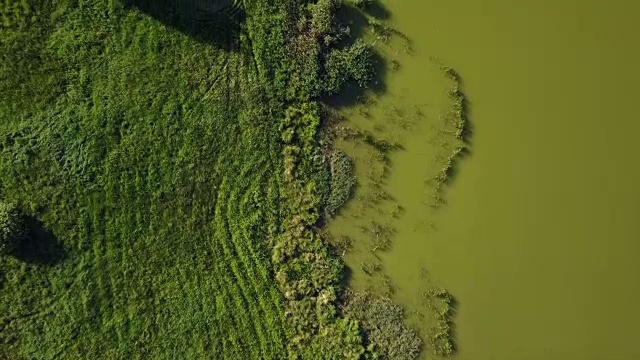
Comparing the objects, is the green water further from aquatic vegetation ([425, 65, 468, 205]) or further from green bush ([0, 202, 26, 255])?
green bush ([0, 202, 26, 255])

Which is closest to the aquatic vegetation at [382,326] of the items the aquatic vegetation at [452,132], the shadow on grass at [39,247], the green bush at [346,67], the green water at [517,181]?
the green water at [517,181]

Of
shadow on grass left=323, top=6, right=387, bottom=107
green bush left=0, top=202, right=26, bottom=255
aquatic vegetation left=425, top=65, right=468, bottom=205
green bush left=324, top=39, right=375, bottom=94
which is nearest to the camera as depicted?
green bush left=0, top=202, right=26, bottom=255

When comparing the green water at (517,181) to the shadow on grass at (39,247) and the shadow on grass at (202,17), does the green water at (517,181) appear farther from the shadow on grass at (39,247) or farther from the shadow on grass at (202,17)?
the shadow on grass at (39,247)

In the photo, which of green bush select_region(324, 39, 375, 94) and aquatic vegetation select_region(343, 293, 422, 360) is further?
green bush select_region(324, 39, 375, 94)

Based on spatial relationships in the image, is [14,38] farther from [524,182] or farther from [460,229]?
[524,182]

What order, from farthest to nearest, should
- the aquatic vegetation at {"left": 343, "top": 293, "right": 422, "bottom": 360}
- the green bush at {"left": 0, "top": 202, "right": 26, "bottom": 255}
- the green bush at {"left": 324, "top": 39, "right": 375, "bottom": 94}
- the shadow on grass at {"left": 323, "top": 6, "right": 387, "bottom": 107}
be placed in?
the shadow on grass at {"left": 323, "top": 6, "right": 387, "bottom": 107}, the green bush at {"left": 324, "top": 39, "right": 375, "bottom": 94}, the aquatic vegetation at {"left": 343, "top": 293, "right": 422, "bottom": 360}, the green bush at {"left": 0, "top": 202, "right": 26, "bottom": 255}

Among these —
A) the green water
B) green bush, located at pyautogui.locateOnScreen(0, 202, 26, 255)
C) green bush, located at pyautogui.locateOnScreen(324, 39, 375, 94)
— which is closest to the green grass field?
green bush, located at pyautogui.locateOnScreen(0, 202, 26, 255)

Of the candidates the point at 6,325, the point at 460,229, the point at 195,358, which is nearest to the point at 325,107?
the point at 460,229
